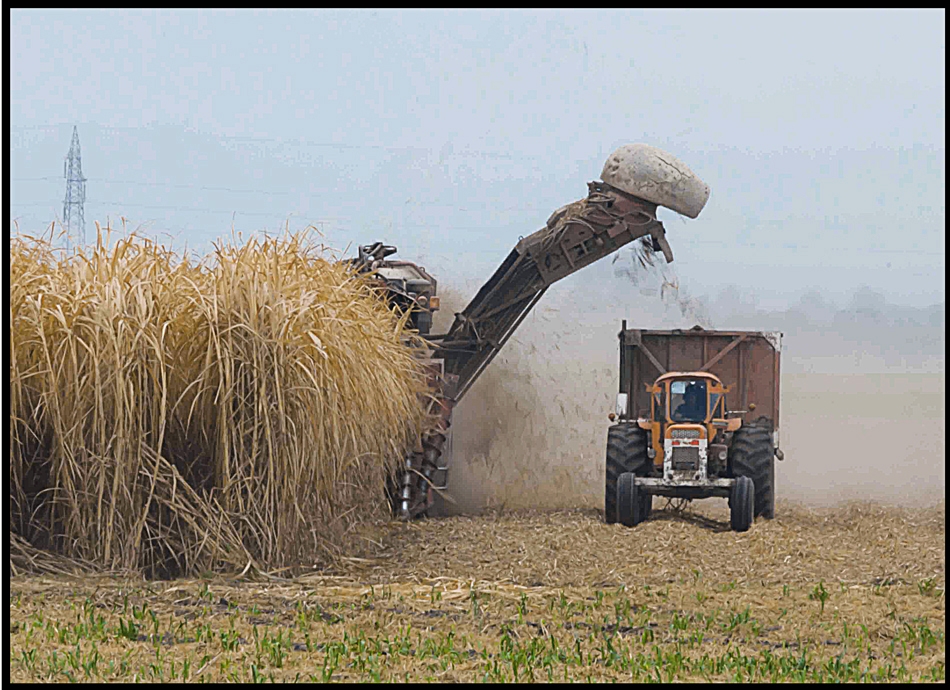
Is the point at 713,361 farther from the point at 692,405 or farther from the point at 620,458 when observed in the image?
the point at 620,458

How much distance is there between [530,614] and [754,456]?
3.69m

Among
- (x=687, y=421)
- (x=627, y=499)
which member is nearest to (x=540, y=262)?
(x=687, y=421)

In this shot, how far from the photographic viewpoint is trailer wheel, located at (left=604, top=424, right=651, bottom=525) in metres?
9.17

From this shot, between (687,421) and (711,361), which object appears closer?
(687,421)

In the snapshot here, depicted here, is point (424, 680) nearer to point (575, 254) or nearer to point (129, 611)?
point (129, 611)

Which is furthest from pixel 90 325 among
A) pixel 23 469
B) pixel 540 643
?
pixel 540 643

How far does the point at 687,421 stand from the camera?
367 inches

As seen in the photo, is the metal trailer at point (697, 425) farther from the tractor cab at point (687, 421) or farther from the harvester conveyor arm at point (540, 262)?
the harvester conveyor arm at point (540, 262)

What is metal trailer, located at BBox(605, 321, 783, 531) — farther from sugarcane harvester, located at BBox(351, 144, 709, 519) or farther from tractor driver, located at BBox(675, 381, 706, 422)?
sugarcane harvester, located at BBox(351, 144, 709, 519)

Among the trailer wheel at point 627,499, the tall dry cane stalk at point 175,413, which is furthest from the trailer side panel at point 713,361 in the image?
the tall dry cane stalk at point 175,413

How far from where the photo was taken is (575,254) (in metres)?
10.1

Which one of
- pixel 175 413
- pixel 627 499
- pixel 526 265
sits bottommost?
pixel 627 499

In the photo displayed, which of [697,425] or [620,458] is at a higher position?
[697,425]

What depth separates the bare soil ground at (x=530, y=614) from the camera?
484cm
